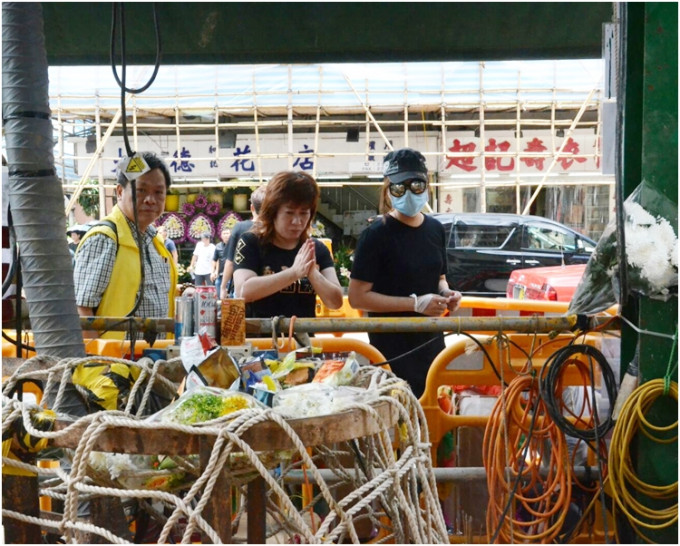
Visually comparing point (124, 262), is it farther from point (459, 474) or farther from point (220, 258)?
point (220, 258)

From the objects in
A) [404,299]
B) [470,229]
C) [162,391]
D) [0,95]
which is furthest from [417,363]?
[470,229]

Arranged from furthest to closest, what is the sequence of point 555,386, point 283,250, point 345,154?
point 345,154
point 283,250
point 555,386

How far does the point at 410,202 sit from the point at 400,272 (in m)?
0.39

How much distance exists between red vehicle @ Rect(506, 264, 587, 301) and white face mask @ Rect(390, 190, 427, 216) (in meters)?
4.26

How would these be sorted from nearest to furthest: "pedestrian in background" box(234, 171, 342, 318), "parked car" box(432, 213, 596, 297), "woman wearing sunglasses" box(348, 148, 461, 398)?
"pedestrian in background" box(234, 171, 342, 318), "woman wearing sunglasses" box(348, 148, 461, 398), "parked car" box(432, 213, 596, 297)

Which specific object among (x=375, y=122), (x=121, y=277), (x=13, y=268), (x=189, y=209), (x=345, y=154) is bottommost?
(x=121, y=277)

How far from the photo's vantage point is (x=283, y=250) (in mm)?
4043

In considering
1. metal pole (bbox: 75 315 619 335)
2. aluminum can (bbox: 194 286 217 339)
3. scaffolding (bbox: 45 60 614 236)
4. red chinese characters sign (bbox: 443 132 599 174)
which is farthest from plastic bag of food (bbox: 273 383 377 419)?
red chinese characters sign (bbox: 443 132 599 174)

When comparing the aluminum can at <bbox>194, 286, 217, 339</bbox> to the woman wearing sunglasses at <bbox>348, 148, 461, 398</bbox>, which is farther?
the woman wearing sunglasses at <bbox>348, 148, 461, 398</bbox>

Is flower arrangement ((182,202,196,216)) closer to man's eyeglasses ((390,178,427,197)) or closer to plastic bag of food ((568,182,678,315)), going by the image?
man's eyeglasses ((390,178,427,197))

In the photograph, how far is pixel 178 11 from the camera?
13.0ft

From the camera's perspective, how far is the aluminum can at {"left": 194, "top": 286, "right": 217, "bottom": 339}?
101 inches

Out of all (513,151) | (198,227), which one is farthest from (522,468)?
(198,227)

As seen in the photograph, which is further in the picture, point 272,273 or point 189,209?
point 189,209
